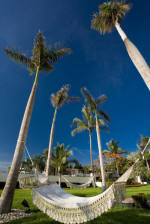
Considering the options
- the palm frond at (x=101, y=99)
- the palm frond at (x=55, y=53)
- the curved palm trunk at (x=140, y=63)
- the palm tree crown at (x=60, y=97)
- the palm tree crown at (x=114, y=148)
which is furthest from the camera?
the palm tree crown at (x=114, y=148)

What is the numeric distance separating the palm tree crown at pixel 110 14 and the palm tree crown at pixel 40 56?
1.50 meters

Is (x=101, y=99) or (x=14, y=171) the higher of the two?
(x=101, y=99)

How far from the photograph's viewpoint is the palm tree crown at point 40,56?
4.72 meters

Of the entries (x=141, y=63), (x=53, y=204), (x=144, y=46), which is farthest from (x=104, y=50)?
(x=53, y=204)

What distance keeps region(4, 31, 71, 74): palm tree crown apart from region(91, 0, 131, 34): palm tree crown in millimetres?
1499

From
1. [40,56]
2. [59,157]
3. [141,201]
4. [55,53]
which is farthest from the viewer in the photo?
[59,157]

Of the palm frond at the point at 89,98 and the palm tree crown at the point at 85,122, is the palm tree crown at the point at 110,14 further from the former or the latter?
the palm tree crown at the point at 85,122

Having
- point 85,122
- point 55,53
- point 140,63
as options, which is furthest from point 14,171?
point 85,122

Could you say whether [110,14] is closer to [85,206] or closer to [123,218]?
[85,206]

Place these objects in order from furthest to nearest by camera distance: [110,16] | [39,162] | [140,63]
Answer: [39,162]
[110,16]
[140,63]

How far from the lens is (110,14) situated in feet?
14.0

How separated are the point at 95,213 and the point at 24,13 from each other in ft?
36.4

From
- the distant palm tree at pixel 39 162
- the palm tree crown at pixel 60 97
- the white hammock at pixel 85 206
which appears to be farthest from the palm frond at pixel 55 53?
the distant palm tree at pixel 39 162

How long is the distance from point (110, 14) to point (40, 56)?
9.15 ft
